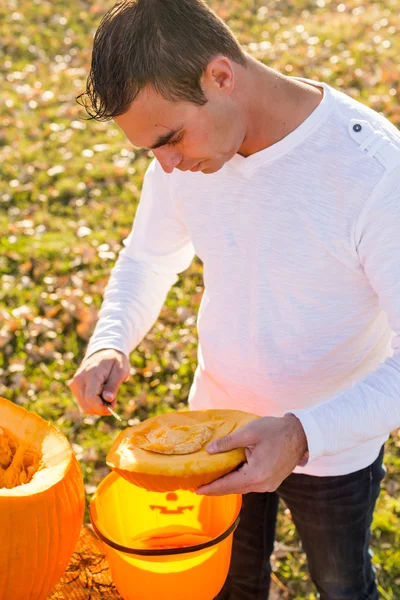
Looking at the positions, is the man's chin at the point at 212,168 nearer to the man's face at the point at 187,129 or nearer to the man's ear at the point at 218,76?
the man's face at the point at 187,129

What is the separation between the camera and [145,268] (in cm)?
235

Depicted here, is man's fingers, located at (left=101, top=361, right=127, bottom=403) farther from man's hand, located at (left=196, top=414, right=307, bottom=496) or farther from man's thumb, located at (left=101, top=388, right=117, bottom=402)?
man's hand, located at (left=196, top=414, right=307, bottom=496)

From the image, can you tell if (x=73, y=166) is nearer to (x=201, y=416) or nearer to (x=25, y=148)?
(x=25, y=148)

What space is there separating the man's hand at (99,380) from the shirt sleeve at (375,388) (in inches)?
22.6

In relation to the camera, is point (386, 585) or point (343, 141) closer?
point (343, 141)

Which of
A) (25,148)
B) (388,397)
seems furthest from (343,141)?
(25,148)

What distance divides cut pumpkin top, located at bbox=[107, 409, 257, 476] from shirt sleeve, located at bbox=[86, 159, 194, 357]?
0.39 meters

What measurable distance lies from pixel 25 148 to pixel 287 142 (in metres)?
4.70

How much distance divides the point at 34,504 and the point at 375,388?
2.60 ft

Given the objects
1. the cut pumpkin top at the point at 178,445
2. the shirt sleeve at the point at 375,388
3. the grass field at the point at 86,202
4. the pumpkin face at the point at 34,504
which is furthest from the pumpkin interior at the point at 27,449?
the grass field at the point at 86,202

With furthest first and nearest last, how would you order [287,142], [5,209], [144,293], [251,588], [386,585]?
[5,209], [386,585], [251,588], [144,293], [287,142]

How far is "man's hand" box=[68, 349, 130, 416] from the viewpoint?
2053 mm

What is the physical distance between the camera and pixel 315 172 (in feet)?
5.98

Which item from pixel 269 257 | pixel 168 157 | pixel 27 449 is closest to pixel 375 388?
pixel 269 257
